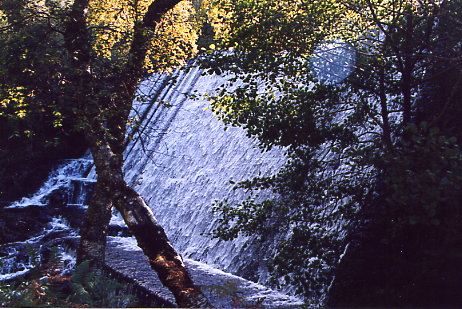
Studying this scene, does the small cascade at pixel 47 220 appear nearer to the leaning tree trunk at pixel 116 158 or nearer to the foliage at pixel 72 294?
the leaning tree trunk at pixel 116 158

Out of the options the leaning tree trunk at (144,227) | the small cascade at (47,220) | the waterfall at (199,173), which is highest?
the waterfall at (199,173)

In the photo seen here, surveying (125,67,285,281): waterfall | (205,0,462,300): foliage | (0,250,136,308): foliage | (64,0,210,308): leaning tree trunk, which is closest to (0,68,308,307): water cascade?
(125,67,285,281): waterfall

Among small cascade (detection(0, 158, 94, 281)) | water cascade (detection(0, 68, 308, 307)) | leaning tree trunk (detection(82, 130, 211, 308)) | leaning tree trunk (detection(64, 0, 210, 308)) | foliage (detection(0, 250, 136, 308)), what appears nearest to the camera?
foliage (detection(0, 250, 136, 308))

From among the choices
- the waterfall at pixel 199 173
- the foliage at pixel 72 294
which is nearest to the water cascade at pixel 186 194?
the waterfall at pixel 199 173

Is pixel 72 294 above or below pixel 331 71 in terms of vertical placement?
below

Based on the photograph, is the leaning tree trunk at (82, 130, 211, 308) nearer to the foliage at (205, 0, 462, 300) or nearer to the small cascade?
the foliage at (205, 0, 462, 300)

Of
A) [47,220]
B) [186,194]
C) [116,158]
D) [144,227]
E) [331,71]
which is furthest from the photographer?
[47,220]

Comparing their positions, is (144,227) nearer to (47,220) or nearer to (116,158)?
(116,158)

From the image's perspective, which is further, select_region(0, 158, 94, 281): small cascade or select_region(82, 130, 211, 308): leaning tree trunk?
select_region(0, 158, 94, 281): small cascade

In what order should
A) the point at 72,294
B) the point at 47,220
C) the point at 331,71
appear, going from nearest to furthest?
the point at 72,294
the point at 331,71
the point at 47,220

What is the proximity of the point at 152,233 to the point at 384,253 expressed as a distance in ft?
7.09

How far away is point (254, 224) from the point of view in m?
4.18

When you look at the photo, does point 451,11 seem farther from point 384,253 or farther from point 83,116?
point 83,116

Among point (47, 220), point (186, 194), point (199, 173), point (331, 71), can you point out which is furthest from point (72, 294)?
point (47, 220)
